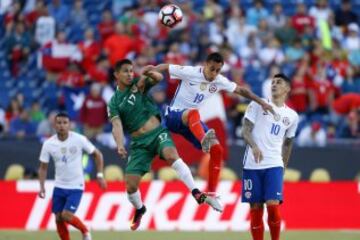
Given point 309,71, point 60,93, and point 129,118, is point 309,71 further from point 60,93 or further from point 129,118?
point 129,118

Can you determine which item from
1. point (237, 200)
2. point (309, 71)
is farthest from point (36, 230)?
point (309, 71)

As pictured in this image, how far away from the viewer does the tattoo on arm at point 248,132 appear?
63.5ft

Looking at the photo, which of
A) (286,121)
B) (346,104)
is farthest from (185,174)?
(346,104)

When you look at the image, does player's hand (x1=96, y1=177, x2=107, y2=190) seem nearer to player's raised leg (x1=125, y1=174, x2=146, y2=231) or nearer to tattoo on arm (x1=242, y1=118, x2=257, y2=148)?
player's raised leg (x1=125, y1=174, x2=146, y2=231)

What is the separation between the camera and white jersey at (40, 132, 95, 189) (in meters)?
22.2

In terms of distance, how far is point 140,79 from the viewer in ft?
63.9

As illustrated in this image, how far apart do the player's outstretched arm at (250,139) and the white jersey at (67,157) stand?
12.2 ft

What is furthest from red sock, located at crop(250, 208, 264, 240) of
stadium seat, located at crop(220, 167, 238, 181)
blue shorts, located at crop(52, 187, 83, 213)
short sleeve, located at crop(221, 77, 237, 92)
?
stadium seat, located at crop(220, 167, 238, 181)

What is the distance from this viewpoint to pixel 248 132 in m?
19.5

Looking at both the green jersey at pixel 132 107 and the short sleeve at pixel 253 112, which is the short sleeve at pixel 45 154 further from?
the short sleeve at pixel 253 112

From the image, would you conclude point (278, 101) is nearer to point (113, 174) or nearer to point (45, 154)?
point (45, 154)

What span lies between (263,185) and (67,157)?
13.8 feet

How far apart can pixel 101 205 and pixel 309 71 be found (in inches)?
262

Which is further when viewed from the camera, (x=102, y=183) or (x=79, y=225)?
(x=102, y=183)
